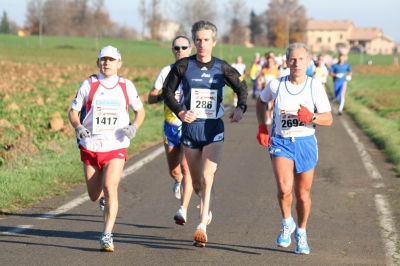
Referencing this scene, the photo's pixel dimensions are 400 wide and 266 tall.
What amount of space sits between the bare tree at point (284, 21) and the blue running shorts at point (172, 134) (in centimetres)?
13783

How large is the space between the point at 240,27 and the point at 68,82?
389 feet

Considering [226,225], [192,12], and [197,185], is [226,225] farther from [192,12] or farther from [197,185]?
[192,12]

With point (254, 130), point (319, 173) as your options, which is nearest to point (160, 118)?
point (254, 130)

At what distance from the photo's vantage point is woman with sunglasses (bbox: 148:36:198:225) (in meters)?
8.51

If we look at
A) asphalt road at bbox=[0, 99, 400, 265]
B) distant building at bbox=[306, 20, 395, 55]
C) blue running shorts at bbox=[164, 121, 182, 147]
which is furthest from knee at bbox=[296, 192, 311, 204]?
distant building at bbox=[306, 20, 395, 55]

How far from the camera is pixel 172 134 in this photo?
8945 mm

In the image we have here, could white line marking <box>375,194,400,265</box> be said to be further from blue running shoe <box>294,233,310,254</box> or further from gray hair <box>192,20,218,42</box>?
gray hair <box>192,20,218,42</box>

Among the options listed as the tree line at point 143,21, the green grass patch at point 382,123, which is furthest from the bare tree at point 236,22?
the green grass patch at point 382,123

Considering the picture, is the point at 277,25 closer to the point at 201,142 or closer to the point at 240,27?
the point at 240,27

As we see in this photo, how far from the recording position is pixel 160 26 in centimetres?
15800

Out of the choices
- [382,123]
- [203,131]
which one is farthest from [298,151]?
[382,123]

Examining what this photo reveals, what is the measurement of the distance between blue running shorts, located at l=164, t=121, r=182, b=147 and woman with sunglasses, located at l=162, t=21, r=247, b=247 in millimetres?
1061

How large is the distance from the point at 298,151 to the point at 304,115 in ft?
1.38

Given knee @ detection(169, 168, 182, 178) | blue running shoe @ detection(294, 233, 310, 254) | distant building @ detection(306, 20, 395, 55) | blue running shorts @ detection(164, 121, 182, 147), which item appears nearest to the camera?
blue running shoe @ detection(294, 233, 310, 254)
